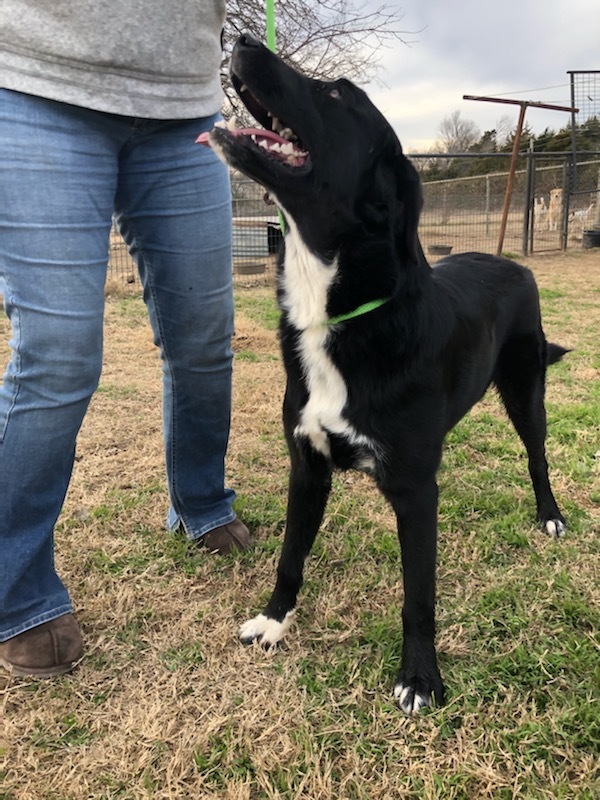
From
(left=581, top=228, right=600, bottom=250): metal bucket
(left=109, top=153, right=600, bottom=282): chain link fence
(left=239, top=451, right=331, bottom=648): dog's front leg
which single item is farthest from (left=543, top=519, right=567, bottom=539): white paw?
(left=581, top=228, right=600, bottom=250): metal bucket

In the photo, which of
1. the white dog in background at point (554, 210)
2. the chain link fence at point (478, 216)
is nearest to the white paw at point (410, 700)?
the chain link fence at point (478, 216)

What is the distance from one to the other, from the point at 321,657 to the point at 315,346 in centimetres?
92

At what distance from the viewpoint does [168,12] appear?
1.62m

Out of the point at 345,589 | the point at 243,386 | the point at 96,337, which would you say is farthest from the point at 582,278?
the point at 96,337

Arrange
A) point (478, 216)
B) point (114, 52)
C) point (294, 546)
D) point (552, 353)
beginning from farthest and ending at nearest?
1. point (478, 216)
2. point (552, 353)
3. point (294, 546)
4. point (114, 52)

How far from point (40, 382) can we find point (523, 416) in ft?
6.08

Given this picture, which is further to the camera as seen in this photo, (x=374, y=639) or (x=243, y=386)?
(x=243, y=386)

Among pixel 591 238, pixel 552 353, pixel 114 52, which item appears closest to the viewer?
pixel 114 52

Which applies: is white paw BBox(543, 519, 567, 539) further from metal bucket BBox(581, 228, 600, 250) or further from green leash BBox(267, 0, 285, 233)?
metal bucket BBox(581, 228, 600, 250)

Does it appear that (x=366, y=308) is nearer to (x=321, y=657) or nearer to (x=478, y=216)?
(x=321, y=657)

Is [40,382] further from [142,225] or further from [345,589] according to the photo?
[345,589]

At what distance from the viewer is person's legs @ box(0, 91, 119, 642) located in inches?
59.7

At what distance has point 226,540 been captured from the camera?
236 cm

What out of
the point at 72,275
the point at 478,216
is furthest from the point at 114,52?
the point at 478,216
